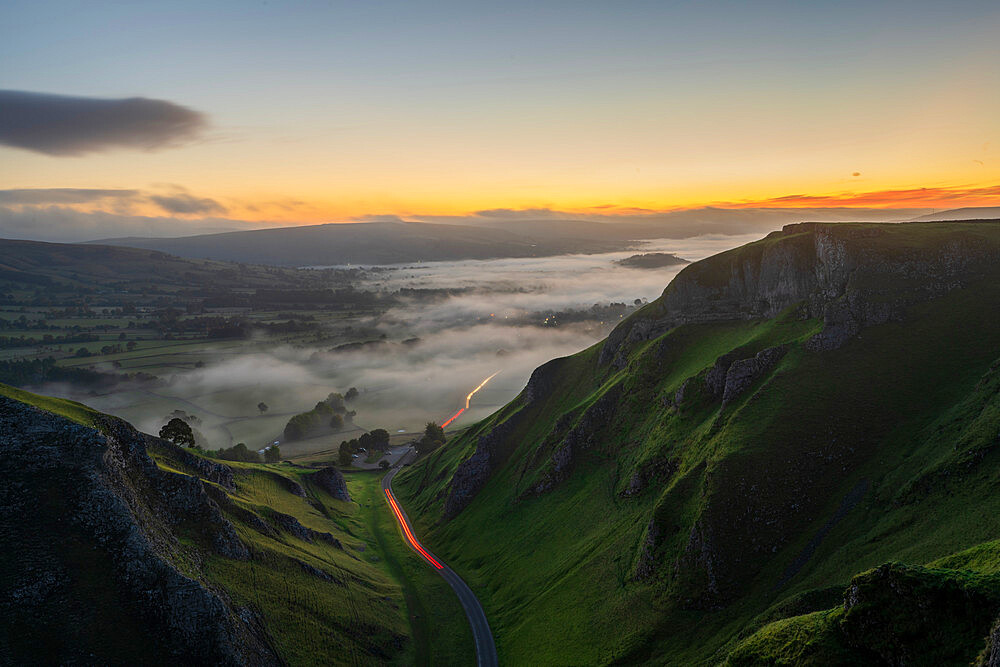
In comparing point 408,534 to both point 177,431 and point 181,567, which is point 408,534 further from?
point 181,567

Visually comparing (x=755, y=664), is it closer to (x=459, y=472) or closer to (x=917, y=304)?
(x=917, y=304)

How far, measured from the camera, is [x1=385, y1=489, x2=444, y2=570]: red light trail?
112500mm

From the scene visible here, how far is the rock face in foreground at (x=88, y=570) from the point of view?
161 ft

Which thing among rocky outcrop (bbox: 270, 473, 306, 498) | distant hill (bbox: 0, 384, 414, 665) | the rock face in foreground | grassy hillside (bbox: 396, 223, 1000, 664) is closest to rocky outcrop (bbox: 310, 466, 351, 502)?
rocky outcrop (bbox: 270, 473, 306, 498)

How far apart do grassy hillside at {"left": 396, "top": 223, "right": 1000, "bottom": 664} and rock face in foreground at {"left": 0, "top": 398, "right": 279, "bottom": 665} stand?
147 feet

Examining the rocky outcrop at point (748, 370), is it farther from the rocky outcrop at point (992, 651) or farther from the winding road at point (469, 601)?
the winding road at point (469, 601)

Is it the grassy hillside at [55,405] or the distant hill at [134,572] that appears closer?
the distant hill at [134,572]

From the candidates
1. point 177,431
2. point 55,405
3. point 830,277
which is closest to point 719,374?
point 830,277

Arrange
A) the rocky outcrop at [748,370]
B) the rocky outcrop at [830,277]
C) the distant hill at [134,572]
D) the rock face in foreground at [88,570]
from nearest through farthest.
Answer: the rock face in foreground at [88,570] → the distant hill at [134,572] → the rocky outcrop at [748,370] → the rocky outcrop at [830,277]

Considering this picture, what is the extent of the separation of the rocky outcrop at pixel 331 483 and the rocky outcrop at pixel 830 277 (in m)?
106

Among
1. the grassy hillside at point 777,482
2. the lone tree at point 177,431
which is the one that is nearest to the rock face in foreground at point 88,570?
the grassy hillside at point 777,482

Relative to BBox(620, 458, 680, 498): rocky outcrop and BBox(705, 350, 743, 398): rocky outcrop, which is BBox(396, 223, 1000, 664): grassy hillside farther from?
BBox(705, 350, 743, 398): rocky outcrop

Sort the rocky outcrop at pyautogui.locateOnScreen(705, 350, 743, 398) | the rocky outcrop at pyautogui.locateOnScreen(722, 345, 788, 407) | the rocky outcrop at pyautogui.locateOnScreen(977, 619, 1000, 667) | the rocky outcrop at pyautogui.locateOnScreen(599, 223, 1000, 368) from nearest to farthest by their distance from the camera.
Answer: the rocky outcrop at pyautogui.locateOnScreen(977, 619, 1000, 667) < the rocky outcrop at pyautogui.locateOnScreen(722, 345, 788, 407) < the rocky outcrop at pyautogui.locateOnScreen(599, 223, 1000, 368) < the rocky outcrop at pyautogui.locateOnScreen(705, 350, 743, 398)

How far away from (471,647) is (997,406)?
80016 mm
